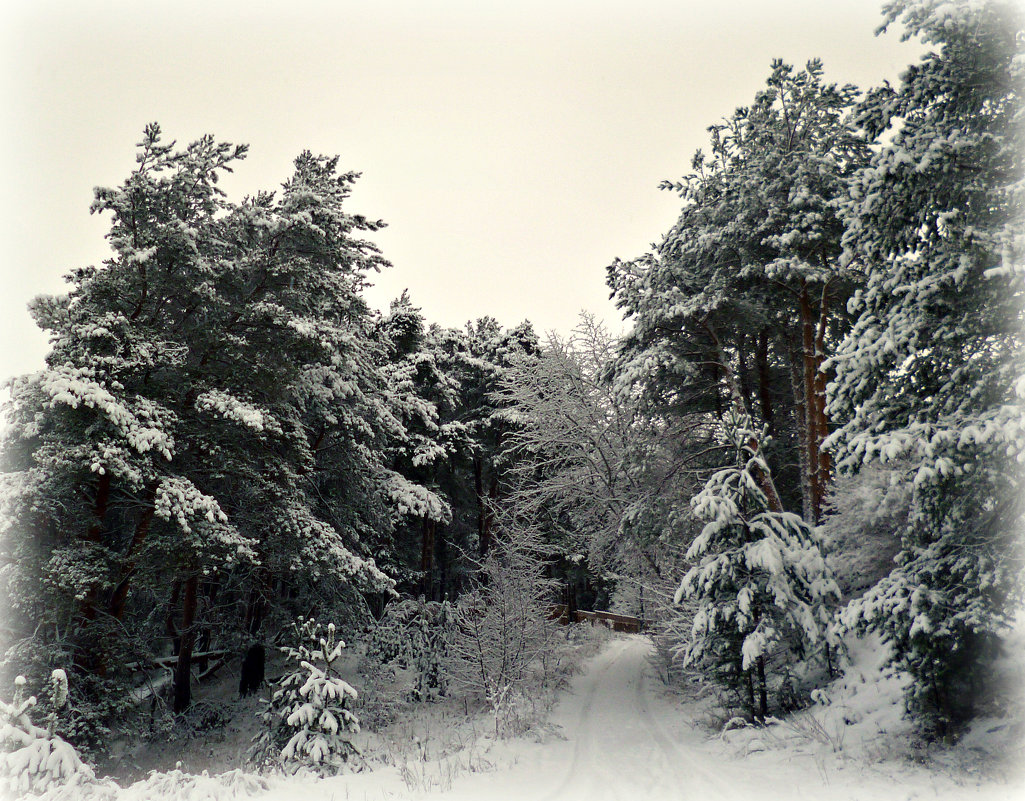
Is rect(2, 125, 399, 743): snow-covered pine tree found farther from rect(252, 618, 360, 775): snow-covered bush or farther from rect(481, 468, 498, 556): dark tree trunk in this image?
rect(481, 468, 498, 556): dark tree trunk

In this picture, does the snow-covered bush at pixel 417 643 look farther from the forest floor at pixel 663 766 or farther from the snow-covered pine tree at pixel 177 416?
the forest floor at pixel 663 766

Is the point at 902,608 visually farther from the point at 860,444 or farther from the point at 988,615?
the point at 860,444

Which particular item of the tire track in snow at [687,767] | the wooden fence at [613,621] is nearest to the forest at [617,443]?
the tire track in snow at [687,767]

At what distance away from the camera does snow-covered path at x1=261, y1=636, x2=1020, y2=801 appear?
6.93 meters

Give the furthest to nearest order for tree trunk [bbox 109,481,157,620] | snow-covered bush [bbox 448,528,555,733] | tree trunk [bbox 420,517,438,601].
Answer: tree trunk [bbox 420,517,438,601] < snow-covered bush [bbox 448,528,555,733] < tree trunk [bbox 109,481,157,620]

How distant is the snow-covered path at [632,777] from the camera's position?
22.7ft

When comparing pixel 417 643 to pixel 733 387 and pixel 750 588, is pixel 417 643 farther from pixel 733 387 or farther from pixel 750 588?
pixel 733 387

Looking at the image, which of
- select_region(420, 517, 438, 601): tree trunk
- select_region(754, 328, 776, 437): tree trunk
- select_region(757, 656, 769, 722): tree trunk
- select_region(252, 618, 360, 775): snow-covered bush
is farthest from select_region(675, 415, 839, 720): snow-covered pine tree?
select_region(420, 517, 438, 601): tree trunk

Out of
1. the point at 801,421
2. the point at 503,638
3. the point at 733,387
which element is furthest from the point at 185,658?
the point at 801,421

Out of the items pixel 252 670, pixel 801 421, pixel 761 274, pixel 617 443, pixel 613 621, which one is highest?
pixel 761 274

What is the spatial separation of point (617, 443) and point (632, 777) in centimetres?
1114

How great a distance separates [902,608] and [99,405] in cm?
1253

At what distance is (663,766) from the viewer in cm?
897

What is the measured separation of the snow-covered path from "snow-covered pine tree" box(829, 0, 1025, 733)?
146 centimetres
